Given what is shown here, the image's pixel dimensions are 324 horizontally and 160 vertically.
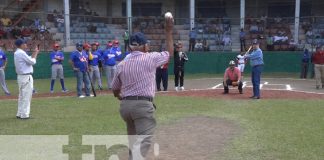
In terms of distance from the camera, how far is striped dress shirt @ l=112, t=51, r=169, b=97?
565 centimetres

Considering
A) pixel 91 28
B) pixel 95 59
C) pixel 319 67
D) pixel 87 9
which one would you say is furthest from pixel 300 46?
pixel 95 59

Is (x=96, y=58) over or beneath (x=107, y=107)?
over

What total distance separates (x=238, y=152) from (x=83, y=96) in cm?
901

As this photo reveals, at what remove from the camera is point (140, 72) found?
5648 mm

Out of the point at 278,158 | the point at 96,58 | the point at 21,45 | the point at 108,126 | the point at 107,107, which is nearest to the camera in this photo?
the point at 278,158

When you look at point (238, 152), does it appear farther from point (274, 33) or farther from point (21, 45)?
point (274, 33)

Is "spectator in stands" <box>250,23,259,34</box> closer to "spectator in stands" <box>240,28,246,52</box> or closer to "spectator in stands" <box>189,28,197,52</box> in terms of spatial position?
"spectator in stands" <box>240,28,246,52</box>

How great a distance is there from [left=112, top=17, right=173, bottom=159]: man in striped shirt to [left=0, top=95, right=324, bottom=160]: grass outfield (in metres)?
2.18

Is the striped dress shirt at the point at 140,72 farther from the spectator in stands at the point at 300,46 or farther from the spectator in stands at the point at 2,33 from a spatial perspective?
the spectator in stands at the point at 300,46

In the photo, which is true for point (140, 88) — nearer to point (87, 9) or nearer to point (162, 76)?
point (162, 76)

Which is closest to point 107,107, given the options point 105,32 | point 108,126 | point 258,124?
point 108,126

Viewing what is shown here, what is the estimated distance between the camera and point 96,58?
17938 mm

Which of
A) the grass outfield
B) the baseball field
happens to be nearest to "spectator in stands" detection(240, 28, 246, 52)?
the baseball field

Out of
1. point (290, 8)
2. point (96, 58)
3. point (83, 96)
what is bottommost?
point (83, 96)
